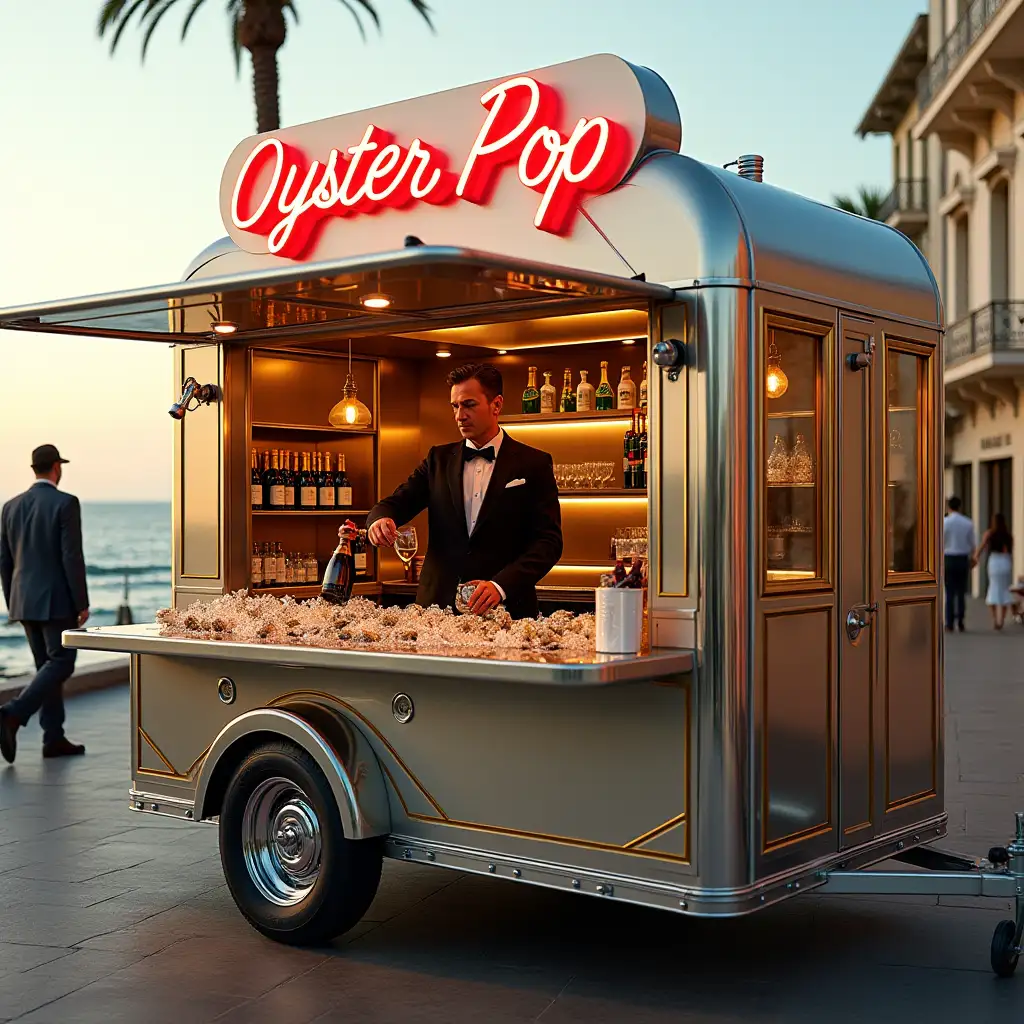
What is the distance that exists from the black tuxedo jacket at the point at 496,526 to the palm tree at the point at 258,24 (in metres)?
12.3

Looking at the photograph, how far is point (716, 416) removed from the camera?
5332 mm

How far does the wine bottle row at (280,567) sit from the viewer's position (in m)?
8.04

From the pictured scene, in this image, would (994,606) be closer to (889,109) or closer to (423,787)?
(423,787)

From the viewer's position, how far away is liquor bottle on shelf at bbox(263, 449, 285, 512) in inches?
322

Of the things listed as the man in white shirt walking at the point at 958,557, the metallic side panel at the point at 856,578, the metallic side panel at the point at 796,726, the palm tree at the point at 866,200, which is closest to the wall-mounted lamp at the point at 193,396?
the metallic side panel at the point at 856,578

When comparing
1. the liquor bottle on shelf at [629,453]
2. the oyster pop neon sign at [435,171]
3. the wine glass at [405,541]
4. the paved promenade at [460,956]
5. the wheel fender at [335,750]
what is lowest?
the paved promenade at [460,956]

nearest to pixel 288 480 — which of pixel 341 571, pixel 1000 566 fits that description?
pixel 341 571

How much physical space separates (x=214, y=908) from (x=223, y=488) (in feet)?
6.84

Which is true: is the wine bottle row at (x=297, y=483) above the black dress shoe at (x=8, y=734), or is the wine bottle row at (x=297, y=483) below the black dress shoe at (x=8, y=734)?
above

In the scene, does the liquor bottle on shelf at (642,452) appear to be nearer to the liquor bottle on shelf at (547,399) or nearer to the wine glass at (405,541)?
the liquor bottle on shelf at (547,399)

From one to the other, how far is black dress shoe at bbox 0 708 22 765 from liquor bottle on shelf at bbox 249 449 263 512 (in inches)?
128

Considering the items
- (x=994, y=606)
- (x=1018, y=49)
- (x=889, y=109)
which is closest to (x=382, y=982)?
(x=994, y=606)

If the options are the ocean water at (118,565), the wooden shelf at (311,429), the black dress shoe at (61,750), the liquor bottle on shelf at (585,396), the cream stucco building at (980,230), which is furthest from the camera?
the ocean water at (118,565)

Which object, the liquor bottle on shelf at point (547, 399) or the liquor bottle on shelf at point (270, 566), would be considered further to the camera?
the liquor bottle on shelf at point (547, 399)
